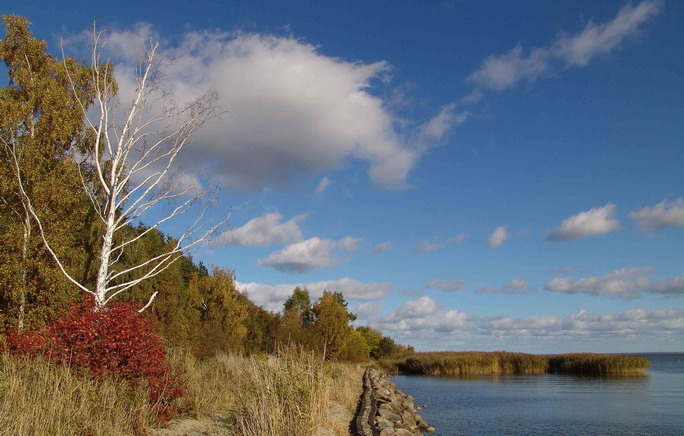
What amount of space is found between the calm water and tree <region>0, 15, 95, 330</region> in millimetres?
14408

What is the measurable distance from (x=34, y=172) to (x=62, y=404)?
11.0 m

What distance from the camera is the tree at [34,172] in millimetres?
15984

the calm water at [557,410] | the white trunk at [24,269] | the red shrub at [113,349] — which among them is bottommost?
the calm water at [557,410]

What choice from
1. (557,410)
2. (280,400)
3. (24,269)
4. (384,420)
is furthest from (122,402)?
(557,410)

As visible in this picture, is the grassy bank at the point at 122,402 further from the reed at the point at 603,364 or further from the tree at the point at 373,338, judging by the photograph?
the tree at the point at 373,338


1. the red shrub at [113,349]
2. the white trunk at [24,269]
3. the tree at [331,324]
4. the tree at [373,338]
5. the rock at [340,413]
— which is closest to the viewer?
the red shrub at [113,349]

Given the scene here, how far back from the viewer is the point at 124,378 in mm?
10227

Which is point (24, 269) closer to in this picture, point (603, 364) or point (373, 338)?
point (603, 364)

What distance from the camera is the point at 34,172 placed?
1634 cm

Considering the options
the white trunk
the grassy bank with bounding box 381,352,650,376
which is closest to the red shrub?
the white trunk

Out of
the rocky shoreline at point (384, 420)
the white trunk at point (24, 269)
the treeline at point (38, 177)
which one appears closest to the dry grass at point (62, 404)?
the treeline at point (38, 177)

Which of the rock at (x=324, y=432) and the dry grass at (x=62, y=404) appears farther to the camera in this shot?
the rock at (x=324, y=432)

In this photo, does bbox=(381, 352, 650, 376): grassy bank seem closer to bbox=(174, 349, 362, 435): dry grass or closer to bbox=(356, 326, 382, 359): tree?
bbox=(356, 326, 382, 359): tree

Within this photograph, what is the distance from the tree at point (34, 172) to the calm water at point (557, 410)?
1441 centimetres
